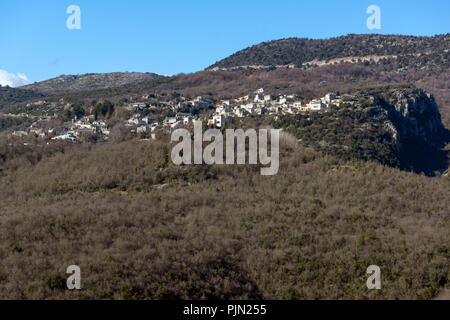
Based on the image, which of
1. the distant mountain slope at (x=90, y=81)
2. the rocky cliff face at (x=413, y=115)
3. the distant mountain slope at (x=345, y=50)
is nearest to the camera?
the rocky cliff face at (x=413, y=115)

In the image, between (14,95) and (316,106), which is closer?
(316,106)

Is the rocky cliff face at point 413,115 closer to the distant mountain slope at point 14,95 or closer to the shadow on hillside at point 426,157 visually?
the shadow on hillside at point 426,157

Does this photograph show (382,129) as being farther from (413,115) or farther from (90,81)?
(90,81)

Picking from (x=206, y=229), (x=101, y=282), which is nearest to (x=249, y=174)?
(x=206, y=229)

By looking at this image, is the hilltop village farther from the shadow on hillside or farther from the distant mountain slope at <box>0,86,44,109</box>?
the distant mountain slope at <box>0,86,44,109</box>

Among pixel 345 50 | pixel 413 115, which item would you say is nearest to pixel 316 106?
pixel 413 115

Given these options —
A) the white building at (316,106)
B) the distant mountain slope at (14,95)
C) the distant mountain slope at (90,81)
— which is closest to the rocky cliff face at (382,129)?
the white building at (316,106)
